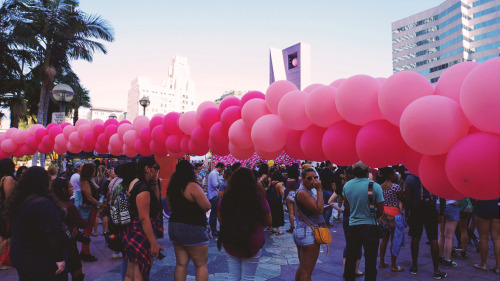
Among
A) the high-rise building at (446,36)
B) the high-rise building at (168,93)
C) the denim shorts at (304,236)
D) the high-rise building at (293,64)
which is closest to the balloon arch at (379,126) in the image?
the denim shorts at (304,236)

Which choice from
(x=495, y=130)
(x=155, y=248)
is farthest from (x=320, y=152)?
(x=155, y=248)

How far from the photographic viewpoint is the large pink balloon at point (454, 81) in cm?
231

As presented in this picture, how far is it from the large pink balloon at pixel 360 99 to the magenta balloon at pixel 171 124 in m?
3.44

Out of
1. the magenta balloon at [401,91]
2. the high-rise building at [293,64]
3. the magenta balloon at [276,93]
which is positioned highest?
the high-rise building at [293,64]

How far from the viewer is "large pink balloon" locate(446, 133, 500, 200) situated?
178 centimetres

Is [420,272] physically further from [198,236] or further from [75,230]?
[75,230]

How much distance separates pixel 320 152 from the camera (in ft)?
11.6

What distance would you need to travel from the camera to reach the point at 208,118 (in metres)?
4.85

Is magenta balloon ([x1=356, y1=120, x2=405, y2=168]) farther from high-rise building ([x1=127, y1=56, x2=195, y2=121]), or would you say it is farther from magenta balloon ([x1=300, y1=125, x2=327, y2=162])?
high-rise building ([x1=127, y1=56, x2=195, y2=121])

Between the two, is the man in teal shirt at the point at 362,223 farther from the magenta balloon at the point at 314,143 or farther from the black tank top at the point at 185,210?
the black tank top at the point at 185,210

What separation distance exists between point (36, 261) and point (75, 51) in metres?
15.5

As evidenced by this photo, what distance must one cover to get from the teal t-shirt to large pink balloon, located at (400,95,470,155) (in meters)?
1.72

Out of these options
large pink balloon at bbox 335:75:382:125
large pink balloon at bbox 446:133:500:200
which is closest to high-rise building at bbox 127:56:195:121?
large pink balloon at bbox 335:75:382:125

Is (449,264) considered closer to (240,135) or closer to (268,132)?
(268,132)
